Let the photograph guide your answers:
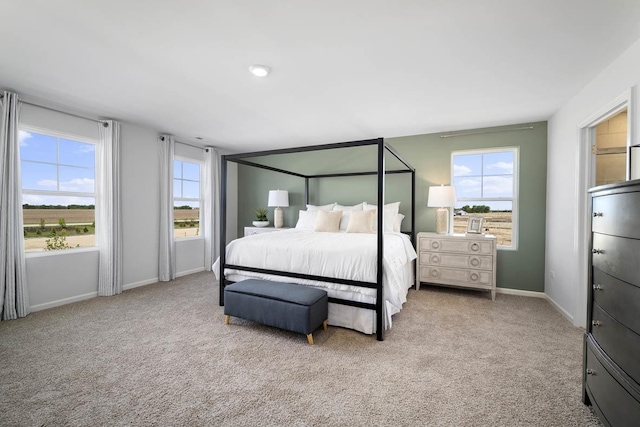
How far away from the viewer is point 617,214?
1.34 meters

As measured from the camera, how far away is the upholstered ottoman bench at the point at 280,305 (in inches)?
93.8

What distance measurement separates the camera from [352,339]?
2.53 meters

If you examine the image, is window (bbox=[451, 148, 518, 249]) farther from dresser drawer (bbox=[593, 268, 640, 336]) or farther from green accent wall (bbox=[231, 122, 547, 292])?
dresser drawer (bbox=[593, 268, 640, 336])

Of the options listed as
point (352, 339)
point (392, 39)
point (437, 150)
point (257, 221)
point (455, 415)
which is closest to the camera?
point (455, 415)

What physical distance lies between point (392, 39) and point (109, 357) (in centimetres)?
325

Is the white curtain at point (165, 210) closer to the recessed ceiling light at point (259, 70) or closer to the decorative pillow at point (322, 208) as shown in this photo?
the decorative pillow at point (322, 208)

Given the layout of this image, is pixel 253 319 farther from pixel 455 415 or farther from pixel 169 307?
pixel 455 415

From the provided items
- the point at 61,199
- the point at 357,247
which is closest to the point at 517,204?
the point at 357,247

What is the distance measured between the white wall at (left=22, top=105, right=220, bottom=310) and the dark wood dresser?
456 centimetres

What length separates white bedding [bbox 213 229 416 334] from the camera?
8.45 feet

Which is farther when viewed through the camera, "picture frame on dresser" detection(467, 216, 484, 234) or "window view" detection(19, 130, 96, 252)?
"picture frame on dresser" detection(467, 216, 484, 234)

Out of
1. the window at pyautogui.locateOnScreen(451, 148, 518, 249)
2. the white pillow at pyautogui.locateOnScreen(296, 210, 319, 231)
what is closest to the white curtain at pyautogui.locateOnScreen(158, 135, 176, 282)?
the white pillow at pyautogui.locateOnScreen(296, 210, 319, 231)

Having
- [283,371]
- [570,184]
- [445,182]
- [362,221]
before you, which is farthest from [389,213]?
[283,371]

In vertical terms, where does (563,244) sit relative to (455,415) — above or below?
above
